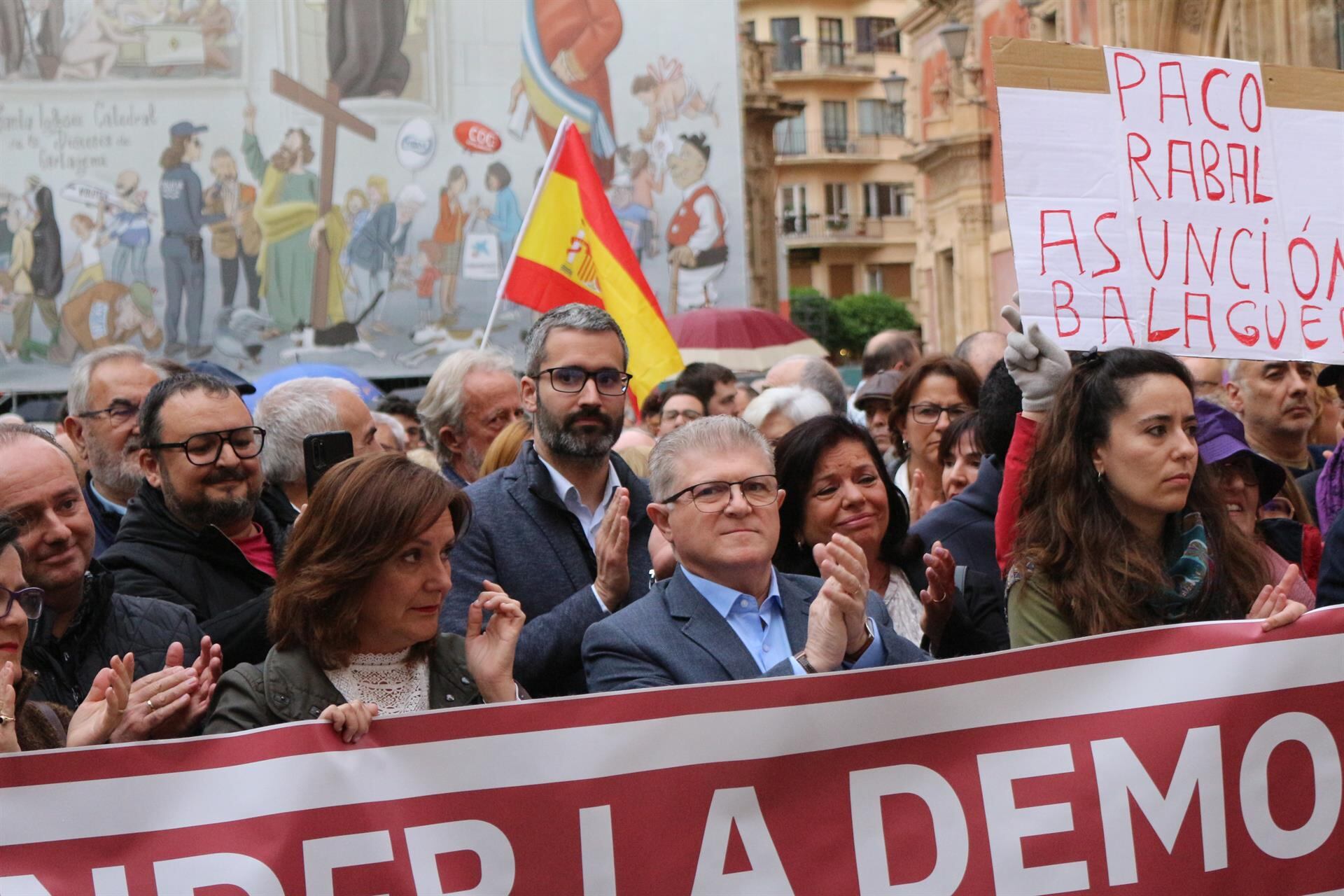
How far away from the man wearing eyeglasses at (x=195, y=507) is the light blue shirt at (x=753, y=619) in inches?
47.6

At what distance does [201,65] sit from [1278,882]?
2127 cm

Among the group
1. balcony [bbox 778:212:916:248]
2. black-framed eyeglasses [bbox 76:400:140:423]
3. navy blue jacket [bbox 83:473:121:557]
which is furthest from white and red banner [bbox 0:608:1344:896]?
balcony [bbox 778:212:916:248]

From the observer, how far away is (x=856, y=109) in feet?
266

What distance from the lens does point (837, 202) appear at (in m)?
80.4

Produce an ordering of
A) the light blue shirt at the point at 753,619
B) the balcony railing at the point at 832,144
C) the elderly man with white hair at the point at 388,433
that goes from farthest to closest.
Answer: the balcony railing at the point at 832,144
the elderly man with white hair at the point at 388,433
the light blue shirt at the point at 753,619

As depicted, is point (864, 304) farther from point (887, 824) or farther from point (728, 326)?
point (887, 824)

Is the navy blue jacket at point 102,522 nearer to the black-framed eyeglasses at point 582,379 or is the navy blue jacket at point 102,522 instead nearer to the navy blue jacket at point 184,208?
the black-framed eyeglasses at point 582,379

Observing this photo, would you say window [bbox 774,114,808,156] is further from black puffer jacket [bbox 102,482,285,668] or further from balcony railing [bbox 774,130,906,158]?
black puffer jacket [bbox 102,482,285,668]

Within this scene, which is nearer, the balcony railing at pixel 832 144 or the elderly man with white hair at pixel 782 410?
the elderly man with white hair at pixel 782 410

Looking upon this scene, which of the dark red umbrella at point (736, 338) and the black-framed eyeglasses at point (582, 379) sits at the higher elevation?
the dark red umbrella at point (736, 338)

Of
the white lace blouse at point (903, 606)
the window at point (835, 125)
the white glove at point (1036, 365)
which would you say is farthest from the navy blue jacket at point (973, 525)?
the window at point (835, 125)

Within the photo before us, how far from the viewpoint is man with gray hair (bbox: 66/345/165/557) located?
5.03 meters

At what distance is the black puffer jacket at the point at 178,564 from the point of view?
4008 mm

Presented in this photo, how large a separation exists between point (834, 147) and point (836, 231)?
3.87 m
